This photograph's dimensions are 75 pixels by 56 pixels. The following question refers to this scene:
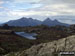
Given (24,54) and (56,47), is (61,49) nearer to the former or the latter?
(56,47)

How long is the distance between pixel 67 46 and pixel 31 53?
28.8ft

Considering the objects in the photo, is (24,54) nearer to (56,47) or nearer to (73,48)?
(56,47)

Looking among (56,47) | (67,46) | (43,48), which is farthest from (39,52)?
(67,46)

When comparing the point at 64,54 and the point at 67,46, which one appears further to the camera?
the point at 67,46

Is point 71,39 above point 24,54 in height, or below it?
above

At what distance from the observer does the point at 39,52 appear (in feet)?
135

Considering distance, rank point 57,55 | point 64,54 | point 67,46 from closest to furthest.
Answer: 1. point 64,54
2. point 57,55
3. point 67,46

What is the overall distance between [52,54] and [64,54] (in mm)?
5723

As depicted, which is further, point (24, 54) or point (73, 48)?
point (24, 54)

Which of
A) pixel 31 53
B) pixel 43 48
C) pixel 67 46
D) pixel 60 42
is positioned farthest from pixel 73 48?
pixel 31 53

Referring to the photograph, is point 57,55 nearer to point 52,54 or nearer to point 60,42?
point 52,54

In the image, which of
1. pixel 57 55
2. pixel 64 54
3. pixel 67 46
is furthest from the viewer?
pixel 67 46

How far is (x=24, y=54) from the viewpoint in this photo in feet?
138

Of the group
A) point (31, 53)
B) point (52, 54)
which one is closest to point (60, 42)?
point (52, 54)
